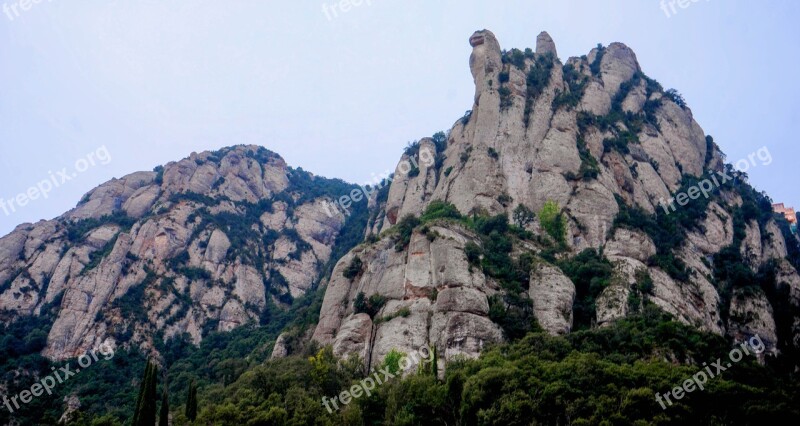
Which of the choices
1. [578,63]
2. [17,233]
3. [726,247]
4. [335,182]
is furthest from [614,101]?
[17,233]

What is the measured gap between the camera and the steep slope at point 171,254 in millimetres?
83062

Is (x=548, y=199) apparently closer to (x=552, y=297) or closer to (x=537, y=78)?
(x=552, y=297)

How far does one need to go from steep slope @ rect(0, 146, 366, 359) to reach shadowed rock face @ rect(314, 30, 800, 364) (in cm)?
1786

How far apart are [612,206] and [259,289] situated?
5378 cm

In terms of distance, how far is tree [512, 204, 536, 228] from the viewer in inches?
2985

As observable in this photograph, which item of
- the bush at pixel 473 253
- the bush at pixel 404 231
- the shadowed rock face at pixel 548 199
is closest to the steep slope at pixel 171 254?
the shadowed rock face at pixel 548 199

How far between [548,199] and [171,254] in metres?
56.0

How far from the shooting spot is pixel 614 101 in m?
100

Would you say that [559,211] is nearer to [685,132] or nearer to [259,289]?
[685,132]

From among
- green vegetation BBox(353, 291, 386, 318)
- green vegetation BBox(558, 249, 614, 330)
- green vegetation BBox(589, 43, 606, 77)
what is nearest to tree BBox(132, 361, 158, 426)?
green vegetation BBox(353, 291, 386, 318)

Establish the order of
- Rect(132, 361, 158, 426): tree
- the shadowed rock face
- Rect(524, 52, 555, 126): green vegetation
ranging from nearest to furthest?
Rect(132, 361, 158, 426): tree < the shadowed rock face < Rect(524, 52, 555, 126): green vegetation

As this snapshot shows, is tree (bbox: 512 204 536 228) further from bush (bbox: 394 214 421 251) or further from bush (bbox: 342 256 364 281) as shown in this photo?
bush (bbox: 342 256 364 281)

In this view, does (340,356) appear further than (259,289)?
No

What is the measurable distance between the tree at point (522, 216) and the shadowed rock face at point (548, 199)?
5.63 feet
